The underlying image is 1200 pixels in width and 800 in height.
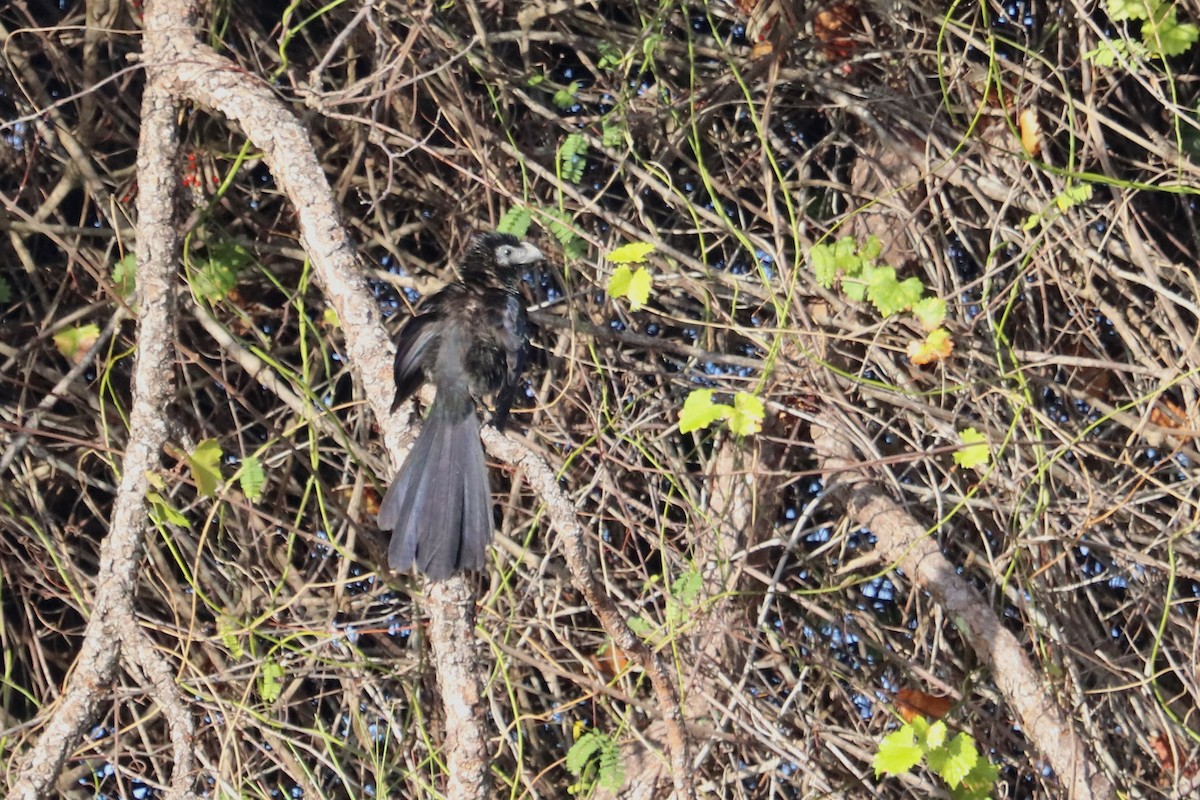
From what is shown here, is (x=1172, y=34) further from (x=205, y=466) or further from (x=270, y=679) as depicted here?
(x=270, y=679)

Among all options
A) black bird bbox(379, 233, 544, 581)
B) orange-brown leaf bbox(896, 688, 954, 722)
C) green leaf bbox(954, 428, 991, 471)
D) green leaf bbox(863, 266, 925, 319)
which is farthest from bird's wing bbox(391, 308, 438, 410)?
orange-brown leaf bbox(896, 688, 954, 722)

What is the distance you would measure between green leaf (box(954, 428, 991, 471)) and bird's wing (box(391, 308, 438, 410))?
1.22 m

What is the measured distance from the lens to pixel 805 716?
3.07 meters

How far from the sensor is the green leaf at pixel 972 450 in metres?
2.62

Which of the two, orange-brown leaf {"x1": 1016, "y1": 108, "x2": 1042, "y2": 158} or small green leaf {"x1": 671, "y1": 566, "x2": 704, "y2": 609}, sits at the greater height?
orange-brown leaf {"x1": 1016, "y1": 108, "x2": 1042, "y2": 158}

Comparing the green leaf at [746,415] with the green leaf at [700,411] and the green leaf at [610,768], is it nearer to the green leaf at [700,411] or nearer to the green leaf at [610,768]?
the green leaf at [700,411]

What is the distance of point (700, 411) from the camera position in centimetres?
247

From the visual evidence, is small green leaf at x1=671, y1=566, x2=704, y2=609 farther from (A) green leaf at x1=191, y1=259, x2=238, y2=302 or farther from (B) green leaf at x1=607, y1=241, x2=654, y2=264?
(A) green leaf at x1=191, y1=259, x2=238, y2=302

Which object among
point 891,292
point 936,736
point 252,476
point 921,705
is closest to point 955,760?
point 936,736

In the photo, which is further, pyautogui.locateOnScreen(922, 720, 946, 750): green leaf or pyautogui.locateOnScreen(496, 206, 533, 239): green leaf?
pyautogui.locateOnScreen(496, 206, 533, 239): green leaf

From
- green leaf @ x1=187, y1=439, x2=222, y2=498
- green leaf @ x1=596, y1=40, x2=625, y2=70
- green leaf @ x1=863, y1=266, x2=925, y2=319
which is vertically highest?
green leaf @ x1=596, y1=40, x2=625, y2=70

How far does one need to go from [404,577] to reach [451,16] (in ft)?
4.96

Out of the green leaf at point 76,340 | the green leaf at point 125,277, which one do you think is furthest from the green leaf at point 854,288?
the green leaf at point 76,340

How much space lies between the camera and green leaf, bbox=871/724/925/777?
2447 mm
